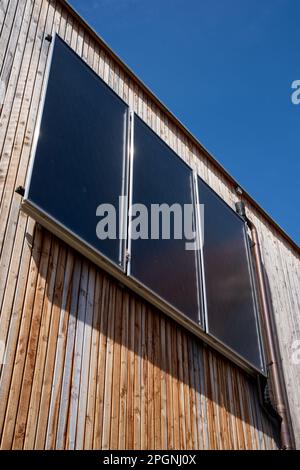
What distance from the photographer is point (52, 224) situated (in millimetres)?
3199

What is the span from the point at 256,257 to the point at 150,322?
259 cm

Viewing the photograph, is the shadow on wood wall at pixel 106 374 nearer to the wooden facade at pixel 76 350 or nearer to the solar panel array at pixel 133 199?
the wooden facade at pixel 76 350

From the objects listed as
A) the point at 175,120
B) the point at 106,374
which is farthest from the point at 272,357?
the point at 175,120

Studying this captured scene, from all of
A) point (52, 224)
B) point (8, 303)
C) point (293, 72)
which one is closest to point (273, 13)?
point (293, 72)

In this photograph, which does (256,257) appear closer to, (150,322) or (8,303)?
(150,322)

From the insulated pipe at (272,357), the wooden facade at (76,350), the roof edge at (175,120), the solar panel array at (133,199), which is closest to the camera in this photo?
the wooden facade at (76,350)

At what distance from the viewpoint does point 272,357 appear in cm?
520

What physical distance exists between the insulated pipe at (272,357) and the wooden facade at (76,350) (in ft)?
0.48

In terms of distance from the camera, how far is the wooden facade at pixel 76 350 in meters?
2.74

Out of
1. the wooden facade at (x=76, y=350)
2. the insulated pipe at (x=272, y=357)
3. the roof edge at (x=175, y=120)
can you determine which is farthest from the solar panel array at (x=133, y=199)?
the roof edge at (x=175, y=120)

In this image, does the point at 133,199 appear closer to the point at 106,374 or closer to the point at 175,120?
the point at 106,374

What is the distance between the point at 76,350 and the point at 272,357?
278cm

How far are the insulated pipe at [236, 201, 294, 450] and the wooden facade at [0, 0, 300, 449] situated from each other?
0.15 meters
